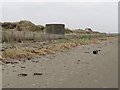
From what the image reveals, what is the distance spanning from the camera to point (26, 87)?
6.09 metres

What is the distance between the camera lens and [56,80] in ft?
22.3

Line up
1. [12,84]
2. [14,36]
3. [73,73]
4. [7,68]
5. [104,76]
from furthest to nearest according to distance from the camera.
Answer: [14,36]
[7,68]
[73,73]
[104,76]
[12,84]

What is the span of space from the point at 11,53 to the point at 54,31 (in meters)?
49.9

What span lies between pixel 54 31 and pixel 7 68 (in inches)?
2077

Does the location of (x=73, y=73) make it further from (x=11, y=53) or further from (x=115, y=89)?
(x=11, y=53)

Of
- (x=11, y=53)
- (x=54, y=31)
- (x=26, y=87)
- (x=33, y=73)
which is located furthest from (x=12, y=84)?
(x=54, y=31)

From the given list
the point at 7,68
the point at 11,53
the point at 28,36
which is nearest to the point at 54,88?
the point at 7,68

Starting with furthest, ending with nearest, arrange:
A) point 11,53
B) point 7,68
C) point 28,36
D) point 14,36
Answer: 1. point 28,36
2. point 14,36
3. point 11,53
4. point 7,68

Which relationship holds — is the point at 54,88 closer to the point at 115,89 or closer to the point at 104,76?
the point at 115,89

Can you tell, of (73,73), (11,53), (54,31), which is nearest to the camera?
(73,73)

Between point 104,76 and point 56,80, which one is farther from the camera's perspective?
point 104,76

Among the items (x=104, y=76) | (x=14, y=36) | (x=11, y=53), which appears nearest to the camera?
(x=104, y=76)

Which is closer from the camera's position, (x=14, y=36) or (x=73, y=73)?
(x=73, y=73)

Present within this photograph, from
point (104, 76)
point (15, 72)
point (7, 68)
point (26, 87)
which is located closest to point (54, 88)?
point (26, 87)
